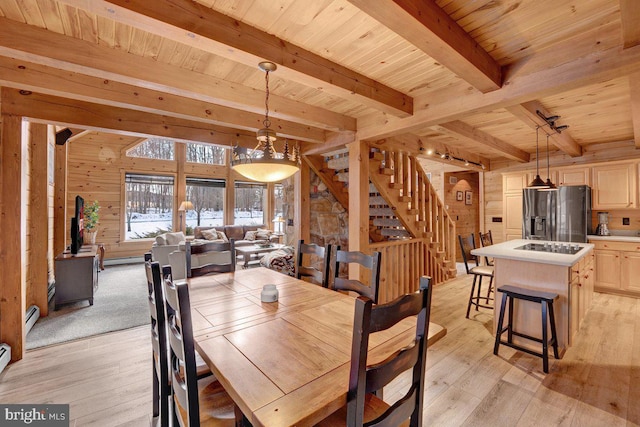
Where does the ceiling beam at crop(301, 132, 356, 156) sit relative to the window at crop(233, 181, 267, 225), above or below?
above

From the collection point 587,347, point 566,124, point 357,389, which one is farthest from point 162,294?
point 566,124

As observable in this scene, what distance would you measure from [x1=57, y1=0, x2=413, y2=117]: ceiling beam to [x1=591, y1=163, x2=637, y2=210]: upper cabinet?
486 centimetres

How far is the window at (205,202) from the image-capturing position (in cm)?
870

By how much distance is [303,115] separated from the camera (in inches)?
117

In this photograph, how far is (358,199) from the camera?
3.50 m

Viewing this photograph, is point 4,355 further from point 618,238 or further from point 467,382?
point 618,238

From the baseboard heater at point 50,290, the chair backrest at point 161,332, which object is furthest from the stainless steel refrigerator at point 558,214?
the baseboard heater at point 50,290

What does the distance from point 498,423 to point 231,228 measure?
7.72m

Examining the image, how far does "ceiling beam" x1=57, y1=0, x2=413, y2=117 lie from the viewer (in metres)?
1.37

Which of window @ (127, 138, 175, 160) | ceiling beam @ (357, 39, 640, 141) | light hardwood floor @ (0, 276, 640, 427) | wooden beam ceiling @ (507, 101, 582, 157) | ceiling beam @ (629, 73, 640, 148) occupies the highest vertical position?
window @ (127, 138, 175, 160)

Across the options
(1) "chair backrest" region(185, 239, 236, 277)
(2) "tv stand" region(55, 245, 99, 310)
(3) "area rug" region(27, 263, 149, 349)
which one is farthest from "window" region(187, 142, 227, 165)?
(1) "chair backrest" region(185, 239, 236, 277)

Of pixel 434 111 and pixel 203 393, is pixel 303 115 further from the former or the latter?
pixel 203 393

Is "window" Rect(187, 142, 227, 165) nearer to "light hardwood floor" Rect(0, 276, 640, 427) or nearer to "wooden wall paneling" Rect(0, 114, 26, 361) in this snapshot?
"wooden wall paneling" Rect(0, 114, 26, 361)

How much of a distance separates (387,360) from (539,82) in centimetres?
218
